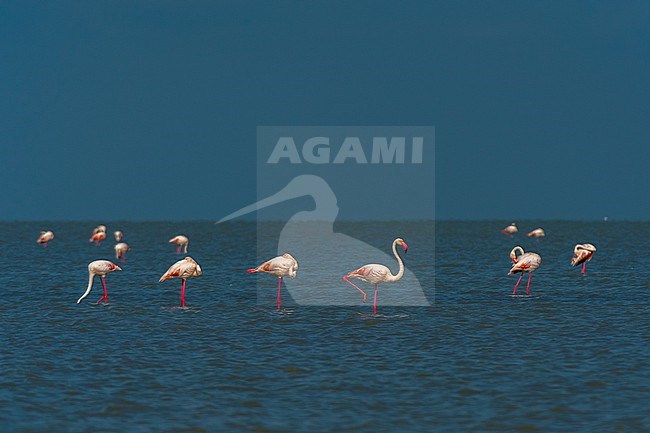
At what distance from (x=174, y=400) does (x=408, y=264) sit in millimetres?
30040

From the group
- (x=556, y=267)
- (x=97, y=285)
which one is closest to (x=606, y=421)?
(x=97, y=285)

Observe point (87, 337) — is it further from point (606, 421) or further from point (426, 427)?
point (606, 421)

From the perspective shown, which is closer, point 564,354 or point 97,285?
point 564,354

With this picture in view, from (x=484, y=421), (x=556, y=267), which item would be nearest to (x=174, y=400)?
(x=484, y=421)

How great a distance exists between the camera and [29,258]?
47.0m

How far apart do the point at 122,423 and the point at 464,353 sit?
8.47 m

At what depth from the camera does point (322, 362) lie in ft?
56.0

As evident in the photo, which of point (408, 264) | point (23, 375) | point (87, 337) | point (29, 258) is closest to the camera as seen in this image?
point (23, 375)

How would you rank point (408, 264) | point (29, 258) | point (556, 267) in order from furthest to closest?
point (29, 258) < point (408, 264) < point (556, 267)

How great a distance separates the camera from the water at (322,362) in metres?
13.1

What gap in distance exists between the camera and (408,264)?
43.2m

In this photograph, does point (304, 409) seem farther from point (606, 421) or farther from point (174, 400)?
point (606, 421)

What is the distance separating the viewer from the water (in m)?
13.1

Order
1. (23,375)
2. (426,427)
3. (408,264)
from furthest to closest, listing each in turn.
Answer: (408,264) < (23,375) < (426,427)
